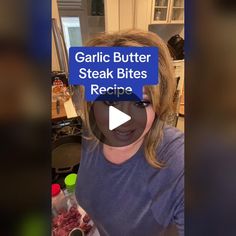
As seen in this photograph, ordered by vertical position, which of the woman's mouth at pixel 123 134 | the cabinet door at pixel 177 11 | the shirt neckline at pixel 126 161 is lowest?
the shirt neckline at pixel 126 161

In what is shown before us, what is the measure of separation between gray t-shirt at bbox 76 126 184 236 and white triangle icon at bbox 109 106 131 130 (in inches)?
2.6

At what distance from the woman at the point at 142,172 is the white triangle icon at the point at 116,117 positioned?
38 mm

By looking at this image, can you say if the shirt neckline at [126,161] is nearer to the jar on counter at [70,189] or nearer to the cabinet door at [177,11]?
the jar on counter at [70,189]

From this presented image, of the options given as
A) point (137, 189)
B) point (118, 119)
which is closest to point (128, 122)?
point (118, 119)

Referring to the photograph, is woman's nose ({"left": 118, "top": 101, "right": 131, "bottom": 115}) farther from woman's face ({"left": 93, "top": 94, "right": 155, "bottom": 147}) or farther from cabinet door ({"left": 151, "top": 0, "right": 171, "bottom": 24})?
cabinet door ({"left": 151, "top": 0, "right": 171, "bottom": 24})

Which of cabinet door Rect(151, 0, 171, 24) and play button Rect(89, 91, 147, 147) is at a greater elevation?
cabinet door Rect(151, 0, 171, 24)

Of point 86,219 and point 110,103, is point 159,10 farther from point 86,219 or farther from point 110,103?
point 86,219

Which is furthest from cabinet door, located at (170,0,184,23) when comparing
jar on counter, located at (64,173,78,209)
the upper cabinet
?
jar on counter, located at (64,173,78,209)

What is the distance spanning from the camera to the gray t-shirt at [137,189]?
44cm

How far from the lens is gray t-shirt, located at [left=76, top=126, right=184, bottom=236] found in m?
0.44

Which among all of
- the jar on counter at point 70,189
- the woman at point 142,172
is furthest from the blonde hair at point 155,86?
the jar on counter at point 70,189
